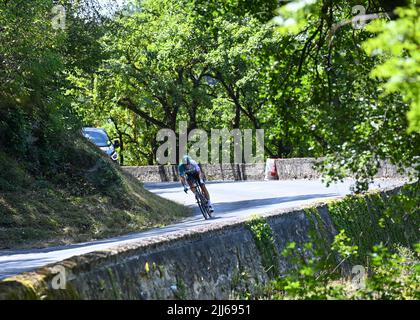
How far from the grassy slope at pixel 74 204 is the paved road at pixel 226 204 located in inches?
45.7

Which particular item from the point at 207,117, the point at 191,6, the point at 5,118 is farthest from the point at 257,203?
the point at 207,117

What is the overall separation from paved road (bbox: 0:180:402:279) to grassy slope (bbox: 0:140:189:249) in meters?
1.16

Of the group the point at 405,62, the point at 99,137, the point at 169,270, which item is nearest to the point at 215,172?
the point at 99,137

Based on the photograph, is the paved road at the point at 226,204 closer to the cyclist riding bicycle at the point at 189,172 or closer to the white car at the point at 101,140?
the cyclist riding bicycle at the point at 189,172

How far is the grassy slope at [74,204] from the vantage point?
19422mm

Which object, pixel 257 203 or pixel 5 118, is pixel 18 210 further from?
pixel 257 203

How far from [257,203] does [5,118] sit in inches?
288

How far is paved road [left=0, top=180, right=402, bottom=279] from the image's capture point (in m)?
14.8

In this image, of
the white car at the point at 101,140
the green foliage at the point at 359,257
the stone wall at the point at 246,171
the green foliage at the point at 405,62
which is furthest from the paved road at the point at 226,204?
the green foliage at the point at 405,62

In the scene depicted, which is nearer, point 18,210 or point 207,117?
point 18,210

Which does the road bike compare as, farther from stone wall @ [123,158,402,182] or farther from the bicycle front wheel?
stone wall @ [123,158,402,182]

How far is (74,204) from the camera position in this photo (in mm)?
22094

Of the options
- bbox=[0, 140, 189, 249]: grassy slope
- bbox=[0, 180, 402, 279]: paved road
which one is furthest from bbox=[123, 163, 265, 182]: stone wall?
bbox=[0, 140, 189, 249]: grassy slope
